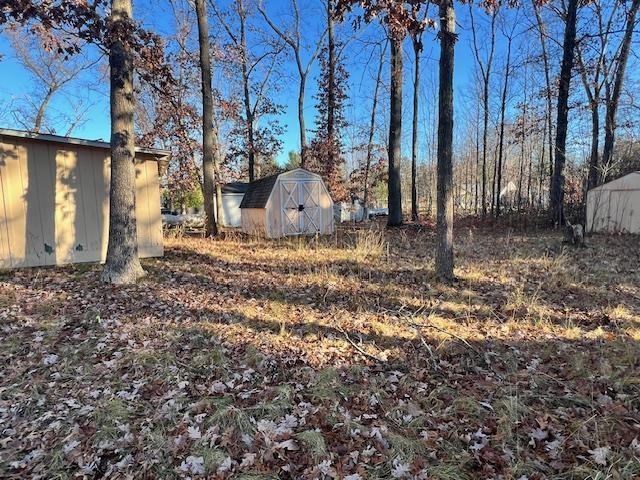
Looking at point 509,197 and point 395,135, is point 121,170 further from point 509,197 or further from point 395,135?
point 509,197

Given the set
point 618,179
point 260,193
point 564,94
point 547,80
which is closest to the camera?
point 618,179

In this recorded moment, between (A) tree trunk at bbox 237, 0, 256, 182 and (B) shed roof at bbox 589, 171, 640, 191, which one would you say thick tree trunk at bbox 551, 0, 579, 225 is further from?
(A) tree trunk at bbox 237, 0, 256, 182

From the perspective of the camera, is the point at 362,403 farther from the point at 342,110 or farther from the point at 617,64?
the point at 342,110

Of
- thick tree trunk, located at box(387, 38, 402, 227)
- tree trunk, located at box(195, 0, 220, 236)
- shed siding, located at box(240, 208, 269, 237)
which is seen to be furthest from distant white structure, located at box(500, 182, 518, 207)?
tree trunk, located at box(195, 0, 220, 236)

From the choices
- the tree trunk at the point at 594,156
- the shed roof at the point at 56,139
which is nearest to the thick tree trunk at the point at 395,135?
the tree trunk at the point at 594,156

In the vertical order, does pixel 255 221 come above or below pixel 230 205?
below

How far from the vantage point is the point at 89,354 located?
12.0 ft

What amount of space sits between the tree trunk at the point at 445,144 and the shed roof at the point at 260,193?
337 inches

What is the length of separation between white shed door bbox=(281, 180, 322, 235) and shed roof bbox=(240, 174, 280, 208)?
21.3 inches

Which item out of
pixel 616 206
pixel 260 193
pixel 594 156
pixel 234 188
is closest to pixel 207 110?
pixel 260 193

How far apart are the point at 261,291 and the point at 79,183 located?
4988 mm

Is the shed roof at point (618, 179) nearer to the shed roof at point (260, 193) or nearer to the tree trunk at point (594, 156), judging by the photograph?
the tree trunk at point (594, 156)

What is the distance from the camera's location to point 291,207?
13750 mm

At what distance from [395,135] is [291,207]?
455cm
